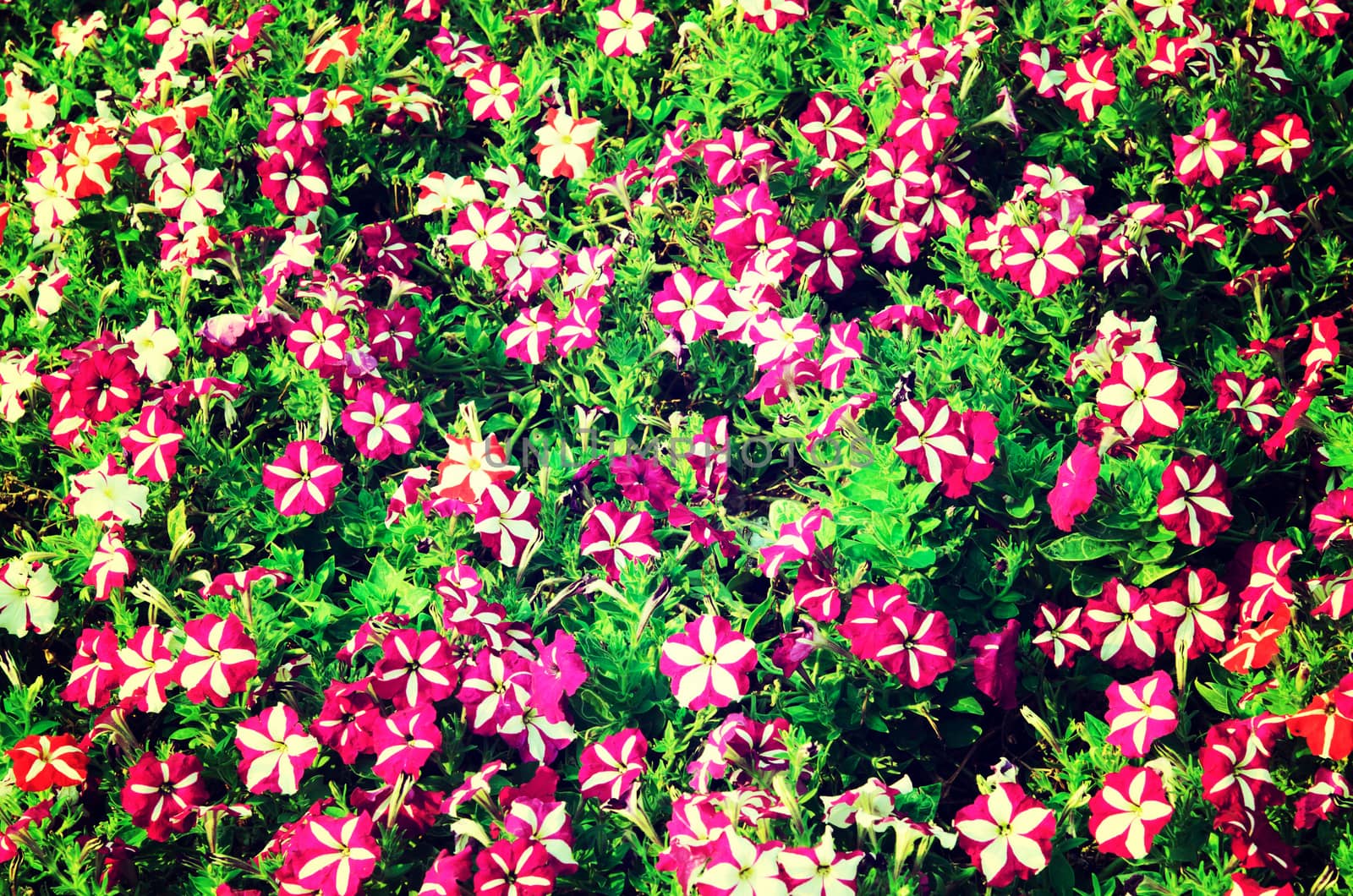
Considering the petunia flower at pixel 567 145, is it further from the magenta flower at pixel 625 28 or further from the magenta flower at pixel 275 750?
the magenta flower at pixel 275 750

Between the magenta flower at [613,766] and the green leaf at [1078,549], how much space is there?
972 millimetres

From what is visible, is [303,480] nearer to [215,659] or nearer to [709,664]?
[215,659]

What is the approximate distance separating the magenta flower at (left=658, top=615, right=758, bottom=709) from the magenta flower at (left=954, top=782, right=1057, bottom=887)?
48cm

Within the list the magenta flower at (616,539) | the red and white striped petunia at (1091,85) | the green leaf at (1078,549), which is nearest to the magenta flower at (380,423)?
the magenta flower at (616,539)

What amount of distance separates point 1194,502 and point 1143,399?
0.24 metres

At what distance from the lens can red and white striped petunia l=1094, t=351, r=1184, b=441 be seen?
215 centimetres

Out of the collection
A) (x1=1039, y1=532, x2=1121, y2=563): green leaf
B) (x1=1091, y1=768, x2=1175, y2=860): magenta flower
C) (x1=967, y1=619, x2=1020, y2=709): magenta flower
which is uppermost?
(x1=1039, y1=532, x2=1121, y2=563): green leaf

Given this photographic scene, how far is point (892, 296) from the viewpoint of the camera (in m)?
2.85

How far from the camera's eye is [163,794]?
6.77 feet

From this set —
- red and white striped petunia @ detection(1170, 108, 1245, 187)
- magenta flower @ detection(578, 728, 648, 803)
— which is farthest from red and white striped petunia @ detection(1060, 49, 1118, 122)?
magenta flower @ detection(578, 728, 648, 803)

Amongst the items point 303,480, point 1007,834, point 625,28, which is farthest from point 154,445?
point 1007,834

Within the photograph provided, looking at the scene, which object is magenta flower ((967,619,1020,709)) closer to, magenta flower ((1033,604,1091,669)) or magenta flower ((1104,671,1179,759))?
magenta flower ((1033,604,1091,669))

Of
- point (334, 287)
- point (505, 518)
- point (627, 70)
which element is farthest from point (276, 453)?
point (627, 70)

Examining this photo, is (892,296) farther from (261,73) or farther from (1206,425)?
(261,73)
